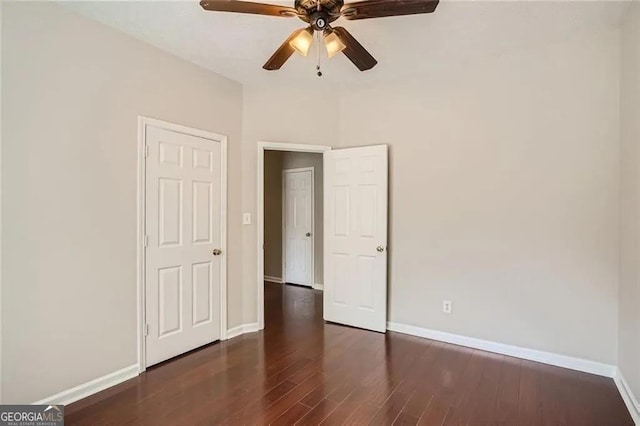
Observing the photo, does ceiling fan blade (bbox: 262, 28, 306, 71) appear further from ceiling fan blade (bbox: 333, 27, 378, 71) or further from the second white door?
the second white door

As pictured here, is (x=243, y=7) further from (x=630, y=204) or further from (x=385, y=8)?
(x=630, y=204)

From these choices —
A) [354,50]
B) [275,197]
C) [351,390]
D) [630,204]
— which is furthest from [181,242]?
[630,204]

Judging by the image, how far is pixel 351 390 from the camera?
8.20 feet

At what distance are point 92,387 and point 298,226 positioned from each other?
3893 mm

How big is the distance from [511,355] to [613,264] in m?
1.13

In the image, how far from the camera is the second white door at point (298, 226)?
5867mm

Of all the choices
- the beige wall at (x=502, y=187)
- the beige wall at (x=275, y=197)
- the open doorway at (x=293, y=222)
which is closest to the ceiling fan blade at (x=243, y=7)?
the beige wall at (x=502, y=187)

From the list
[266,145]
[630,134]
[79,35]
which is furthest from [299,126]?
[630,134]

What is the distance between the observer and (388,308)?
3799 mm

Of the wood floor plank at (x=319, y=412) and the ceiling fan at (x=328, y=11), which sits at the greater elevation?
the ceiling fan at (x=328, y=11)

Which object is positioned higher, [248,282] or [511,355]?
[248,282]

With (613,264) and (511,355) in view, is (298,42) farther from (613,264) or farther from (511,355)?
(511,355)

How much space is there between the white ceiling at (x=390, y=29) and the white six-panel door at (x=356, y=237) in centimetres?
104

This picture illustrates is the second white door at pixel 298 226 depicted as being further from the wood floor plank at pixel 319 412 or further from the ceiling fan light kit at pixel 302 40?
the ceiling fan light kit at pixel 302 40
